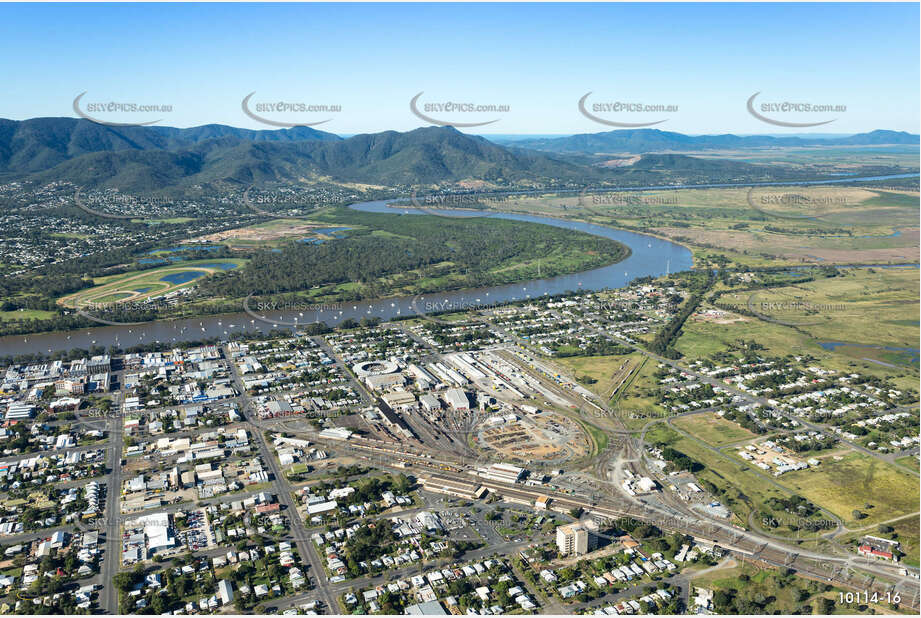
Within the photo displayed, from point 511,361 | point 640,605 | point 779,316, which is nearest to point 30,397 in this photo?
point 511,361

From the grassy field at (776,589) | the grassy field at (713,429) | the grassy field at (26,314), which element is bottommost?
the grassy field at (776,589)

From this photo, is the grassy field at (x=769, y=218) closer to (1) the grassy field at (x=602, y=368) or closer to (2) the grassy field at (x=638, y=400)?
(1) the grassy field at (x=602, y=368)

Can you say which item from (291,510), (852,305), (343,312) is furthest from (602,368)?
(852,305)

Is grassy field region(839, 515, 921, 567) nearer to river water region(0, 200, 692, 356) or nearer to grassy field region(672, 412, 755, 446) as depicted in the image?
grassy field region(672, 412, 755, 446)

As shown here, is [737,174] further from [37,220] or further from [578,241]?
[37,220]

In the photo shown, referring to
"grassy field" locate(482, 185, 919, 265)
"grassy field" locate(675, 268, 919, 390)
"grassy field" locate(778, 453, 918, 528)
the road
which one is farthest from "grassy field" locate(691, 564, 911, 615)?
"grassy field" locate(482, 185, 919, 265)

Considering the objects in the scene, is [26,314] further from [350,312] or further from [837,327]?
[837,327]

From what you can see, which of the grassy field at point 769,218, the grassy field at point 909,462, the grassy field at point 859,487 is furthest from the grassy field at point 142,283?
the grassy field at point 769,218
